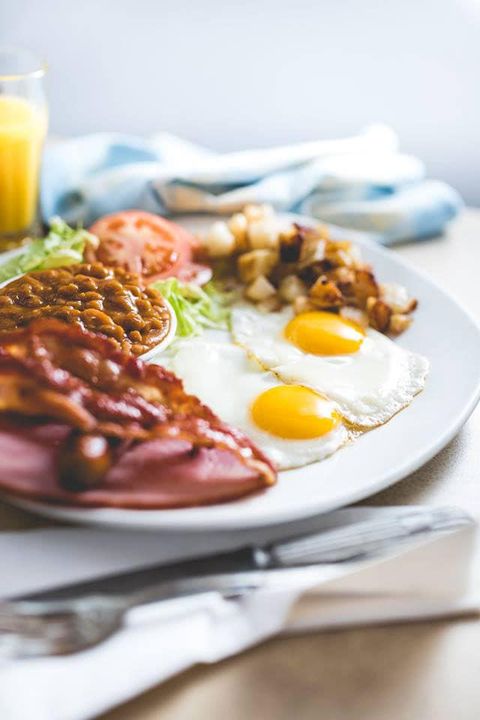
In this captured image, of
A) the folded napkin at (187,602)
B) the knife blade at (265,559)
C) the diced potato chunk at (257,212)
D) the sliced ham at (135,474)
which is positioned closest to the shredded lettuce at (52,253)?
the diced potato chunk at (257,212)

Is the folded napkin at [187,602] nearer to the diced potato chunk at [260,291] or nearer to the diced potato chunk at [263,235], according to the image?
the diced potato chunk at [260,291]

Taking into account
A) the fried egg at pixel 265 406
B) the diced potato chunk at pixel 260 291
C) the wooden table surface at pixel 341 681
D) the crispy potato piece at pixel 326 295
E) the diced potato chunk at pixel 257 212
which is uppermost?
the diced potato chunk at pixel 257 212

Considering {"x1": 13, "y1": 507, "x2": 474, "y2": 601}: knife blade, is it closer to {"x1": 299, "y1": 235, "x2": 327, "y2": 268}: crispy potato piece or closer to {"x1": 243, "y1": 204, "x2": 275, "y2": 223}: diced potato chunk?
{"x1": 299, "y1": 235, "x2": 327, "y2": 268}: crispy potato piece

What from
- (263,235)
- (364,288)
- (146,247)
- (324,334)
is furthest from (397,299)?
(146,247)

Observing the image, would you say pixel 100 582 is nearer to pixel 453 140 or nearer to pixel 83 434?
pixel 83 434

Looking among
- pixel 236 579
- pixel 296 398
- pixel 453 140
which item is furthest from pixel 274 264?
pixel 453 140

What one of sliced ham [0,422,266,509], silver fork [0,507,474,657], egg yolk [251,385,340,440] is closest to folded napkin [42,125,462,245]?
egg yolk [251,385,340,440]
